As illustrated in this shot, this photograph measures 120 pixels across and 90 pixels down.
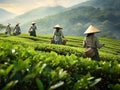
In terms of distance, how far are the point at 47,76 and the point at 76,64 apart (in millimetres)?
1845

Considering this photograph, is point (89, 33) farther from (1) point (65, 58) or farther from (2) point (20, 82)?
(2) point (20, 82)

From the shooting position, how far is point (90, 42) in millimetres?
14031

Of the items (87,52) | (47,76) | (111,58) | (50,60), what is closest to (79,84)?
(47,76)

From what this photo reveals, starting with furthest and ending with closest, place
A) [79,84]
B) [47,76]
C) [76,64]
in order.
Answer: [76,64] → [47,76] → [79,84]

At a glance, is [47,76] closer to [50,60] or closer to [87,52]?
[50,60]

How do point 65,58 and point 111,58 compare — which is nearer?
point 65,58

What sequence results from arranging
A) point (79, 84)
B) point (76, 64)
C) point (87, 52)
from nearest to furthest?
point (79, 84) < point (76, 64) < point (87, 52)

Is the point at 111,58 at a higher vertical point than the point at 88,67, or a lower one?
lower

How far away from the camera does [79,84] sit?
129 inches

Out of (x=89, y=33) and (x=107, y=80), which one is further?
(x=89, y=33)

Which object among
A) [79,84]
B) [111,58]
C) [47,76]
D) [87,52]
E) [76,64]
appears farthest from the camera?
[111,58]

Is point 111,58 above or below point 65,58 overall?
below

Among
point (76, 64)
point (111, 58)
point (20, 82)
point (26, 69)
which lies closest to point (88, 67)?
point (76, 64)

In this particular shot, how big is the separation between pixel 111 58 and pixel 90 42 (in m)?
3.00
